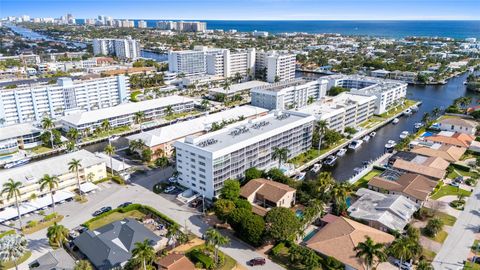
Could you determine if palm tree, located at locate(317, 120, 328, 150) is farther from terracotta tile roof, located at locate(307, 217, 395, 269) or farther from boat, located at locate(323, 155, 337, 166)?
terracotta tile roof, located at locate(307, 217, 395, 269)

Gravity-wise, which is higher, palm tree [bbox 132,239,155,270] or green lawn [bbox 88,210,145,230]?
palm tree [bbox 132,239,155,270]

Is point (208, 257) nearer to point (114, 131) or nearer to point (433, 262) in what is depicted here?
point (433, 262)

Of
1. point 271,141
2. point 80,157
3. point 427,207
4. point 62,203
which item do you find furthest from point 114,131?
point 427,207

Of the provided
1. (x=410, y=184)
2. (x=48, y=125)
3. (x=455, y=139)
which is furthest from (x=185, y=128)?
(x=455, y=139)

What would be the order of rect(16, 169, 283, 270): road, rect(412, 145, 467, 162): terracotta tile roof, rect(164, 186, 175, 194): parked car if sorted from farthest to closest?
rect(412, 145, 467, 162): terracotta tile roof < rect(164, 186, 175, 194): parked car < rect(16, 169, 283, 270): road

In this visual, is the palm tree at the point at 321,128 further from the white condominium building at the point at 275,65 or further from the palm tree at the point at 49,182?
the white condominium building at the point at 275,65

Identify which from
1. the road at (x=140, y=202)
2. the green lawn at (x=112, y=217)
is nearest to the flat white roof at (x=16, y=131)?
the road at (x=140, y=202)

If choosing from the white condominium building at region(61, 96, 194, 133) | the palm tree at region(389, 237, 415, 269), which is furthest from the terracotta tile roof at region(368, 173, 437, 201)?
the white condominium building at region(61, 96, 194, 133)
